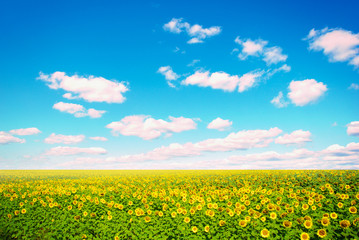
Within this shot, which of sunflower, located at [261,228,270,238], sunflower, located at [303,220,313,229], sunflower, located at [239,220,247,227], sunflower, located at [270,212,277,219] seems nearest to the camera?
sunflower, located at [261,228,270,238]

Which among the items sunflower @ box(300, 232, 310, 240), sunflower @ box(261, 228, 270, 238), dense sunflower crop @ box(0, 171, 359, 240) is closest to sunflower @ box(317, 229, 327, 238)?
dense sunflower crop @ box(0, 171, 359, 240)

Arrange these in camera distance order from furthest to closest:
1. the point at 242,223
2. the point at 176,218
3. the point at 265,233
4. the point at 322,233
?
the point at 176,218, the point at 242,223, the point at 265,233, the point at 322,233

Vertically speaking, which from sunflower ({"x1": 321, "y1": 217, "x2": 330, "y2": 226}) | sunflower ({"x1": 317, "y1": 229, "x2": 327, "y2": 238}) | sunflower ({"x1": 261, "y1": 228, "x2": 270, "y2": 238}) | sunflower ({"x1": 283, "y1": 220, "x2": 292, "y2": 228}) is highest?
sunflower ({"x1": 321, "y1": 217, "x2": 330, "y2": 226})

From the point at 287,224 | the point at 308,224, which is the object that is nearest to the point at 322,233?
the point at 308,224

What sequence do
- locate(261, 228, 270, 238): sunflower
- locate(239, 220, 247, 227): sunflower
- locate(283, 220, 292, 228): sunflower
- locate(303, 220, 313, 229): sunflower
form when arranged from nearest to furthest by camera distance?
locate(261, 228, 270, 238): sunflower
locate(303, 220, 313, 229): sunflower
locate(283, 220, 292, 228): sunflower
locate(239, 220, 247, 227): sunflower

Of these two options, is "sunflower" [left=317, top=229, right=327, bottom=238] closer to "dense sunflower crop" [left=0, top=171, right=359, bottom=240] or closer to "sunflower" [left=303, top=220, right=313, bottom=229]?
"dense sunflower crop" [left=0, top=171, right=359, bottom=240]

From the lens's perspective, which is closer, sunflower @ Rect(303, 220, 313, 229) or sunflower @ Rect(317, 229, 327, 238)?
sunflower @ Rect(317, 229, 327, 238)

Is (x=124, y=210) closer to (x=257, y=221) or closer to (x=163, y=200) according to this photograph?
(x=163, y=200)

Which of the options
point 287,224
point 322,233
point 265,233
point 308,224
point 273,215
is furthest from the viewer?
point 273,215

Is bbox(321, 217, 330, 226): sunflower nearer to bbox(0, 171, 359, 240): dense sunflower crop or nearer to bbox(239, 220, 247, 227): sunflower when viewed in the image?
bbox(0, 171, 359, 240): dense sunflower crop

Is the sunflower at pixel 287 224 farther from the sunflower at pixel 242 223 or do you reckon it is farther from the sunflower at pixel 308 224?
the sunflower at pixel 242 223

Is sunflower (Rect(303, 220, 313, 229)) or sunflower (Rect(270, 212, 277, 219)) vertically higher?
sunflower (Rect(270, 212, 277, 219))

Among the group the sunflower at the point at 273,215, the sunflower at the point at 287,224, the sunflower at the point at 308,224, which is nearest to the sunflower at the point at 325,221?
the sunflower at the point at 308,224

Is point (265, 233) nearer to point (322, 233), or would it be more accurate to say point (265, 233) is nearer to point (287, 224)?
point (287, 224)
